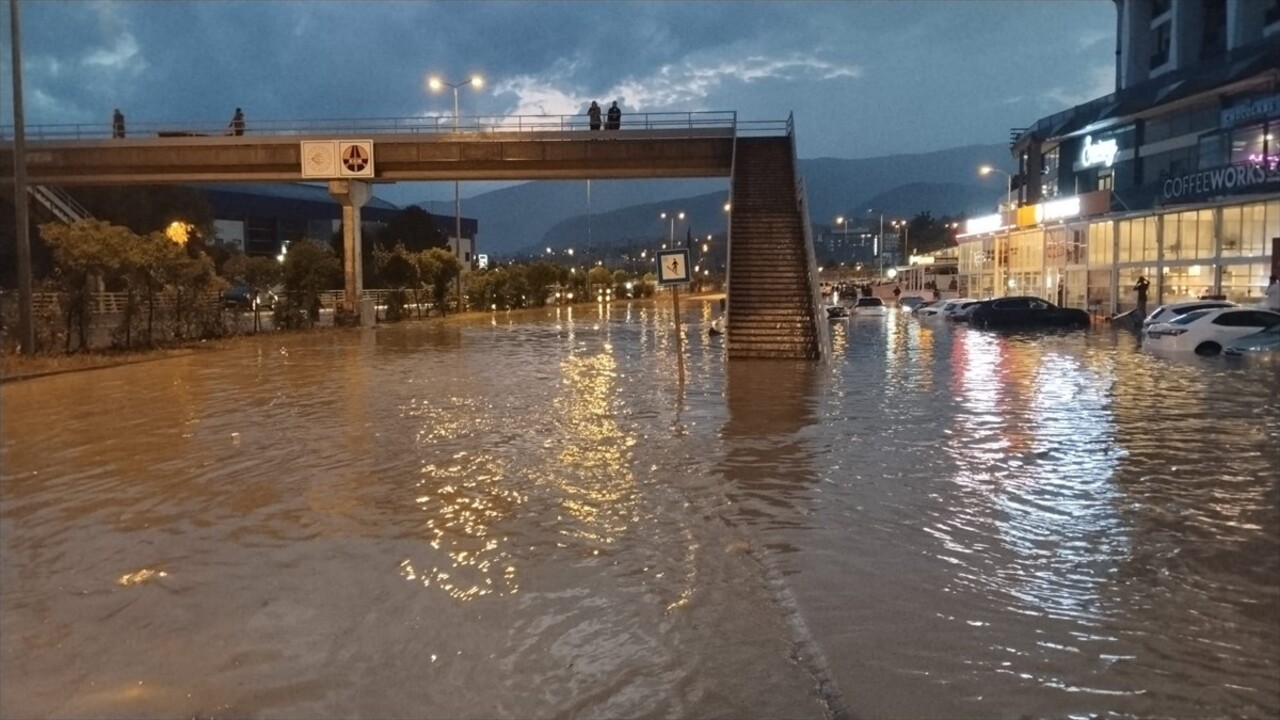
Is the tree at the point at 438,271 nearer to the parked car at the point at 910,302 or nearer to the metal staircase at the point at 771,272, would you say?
the metal staircase at the point at 771,272

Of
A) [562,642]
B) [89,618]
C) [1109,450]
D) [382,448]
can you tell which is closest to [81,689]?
[89,618]

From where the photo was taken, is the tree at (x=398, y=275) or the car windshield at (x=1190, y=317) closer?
the car windshield at (x=1190, y=317)

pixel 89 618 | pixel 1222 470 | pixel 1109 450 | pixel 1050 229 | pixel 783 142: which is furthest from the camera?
pixel 1050 229

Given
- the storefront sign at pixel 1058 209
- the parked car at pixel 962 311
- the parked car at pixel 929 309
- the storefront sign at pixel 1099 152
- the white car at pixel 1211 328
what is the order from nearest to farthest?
the white car at pixel 1211 328
the parked car at pixel 962 311
the storefront sign at pixel 1058 209
the parked car at pixel 929 309
the storefront sign at pixel 1099 152

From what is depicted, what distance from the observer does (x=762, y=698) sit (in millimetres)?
5586

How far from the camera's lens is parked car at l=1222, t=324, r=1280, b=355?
25734 mm

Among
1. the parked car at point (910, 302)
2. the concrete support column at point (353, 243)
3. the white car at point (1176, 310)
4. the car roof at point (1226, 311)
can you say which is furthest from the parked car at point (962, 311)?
the concrete support column at point (353, 243)

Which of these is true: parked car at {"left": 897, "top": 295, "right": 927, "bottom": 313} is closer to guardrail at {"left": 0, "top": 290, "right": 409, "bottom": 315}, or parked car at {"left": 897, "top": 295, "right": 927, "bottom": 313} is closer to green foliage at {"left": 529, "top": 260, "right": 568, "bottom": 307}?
green foliage at {"left": 529, "top": 260, "right": 568, "bottom": 307}

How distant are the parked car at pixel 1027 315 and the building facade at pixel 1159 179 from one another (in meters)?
4.83

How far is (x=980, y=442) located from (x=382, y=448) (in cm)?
788

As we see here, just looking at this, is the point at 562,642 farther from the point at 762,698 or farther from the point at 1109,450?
the point at 1109,450

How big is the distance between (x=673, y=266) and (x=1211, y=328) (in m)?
16.6

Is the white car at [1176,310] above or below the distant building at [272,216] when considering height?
below

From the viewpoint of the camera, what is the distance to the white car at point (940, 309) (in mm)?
51125
